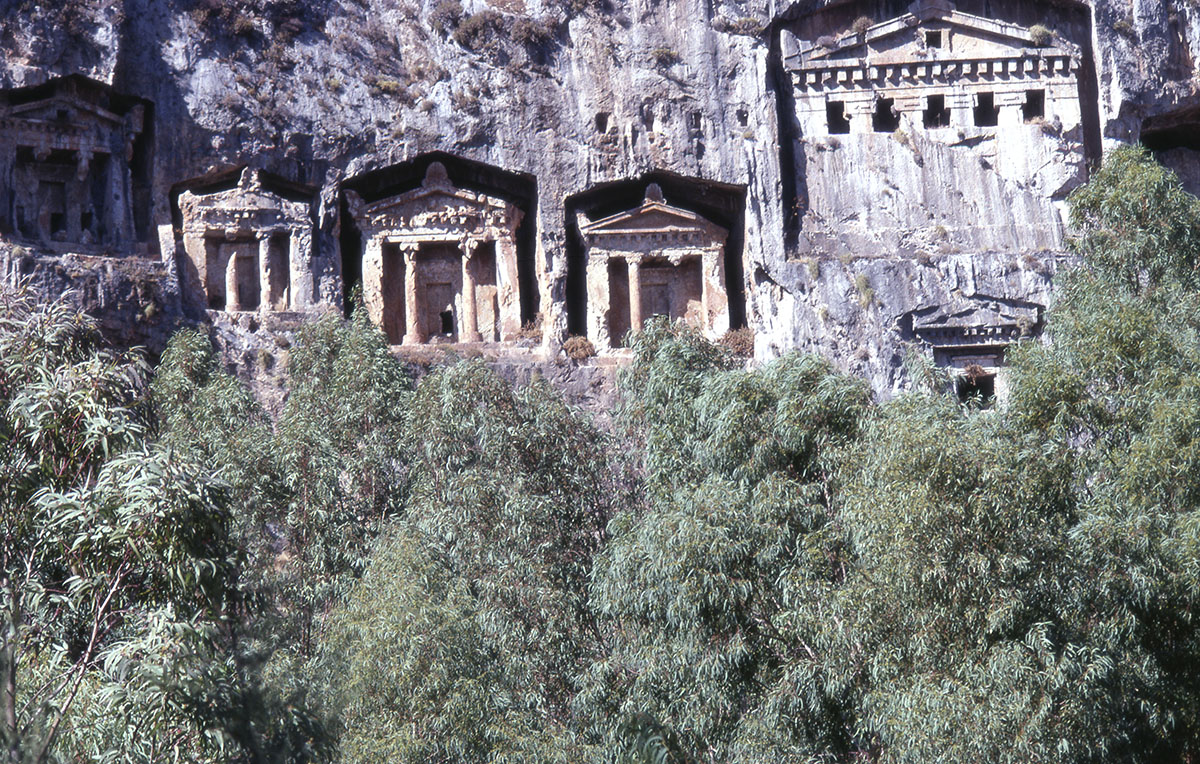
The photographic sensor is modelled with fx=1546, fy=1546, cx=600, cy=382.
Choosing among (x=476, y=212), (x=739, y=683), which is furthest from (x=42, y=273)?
(x=739, y=683)

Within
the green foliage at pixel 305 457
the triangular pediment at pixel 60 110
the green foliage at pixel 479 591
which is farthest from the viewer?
the triangular pediment at pixel 60 110

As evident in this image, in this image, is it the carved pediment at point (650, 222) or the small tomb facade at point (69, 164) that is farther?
the carved pediment at point (650, 222)

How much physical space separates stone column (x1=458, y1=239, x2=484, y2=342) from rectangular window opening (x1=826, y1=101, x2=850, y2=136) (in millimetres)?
8394

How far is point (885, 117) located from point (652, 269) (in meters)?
6.24

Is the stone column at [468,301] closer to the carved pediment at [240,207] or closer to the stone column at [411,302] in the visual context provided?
the stone column at [411,302]

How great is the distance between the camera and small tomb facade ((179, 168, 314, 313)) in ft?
109

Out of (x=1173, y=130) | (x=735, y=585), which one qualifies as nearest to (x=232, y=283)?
(x=735, y=585)

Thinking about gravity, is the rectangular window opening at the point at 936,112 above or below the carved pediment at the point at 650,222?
above

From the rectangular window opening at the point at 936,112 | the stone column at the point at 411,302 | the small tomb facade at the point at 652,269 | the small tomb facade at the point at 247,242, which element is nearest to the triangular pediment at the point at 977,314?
the small tomb facade at the point at 652,269

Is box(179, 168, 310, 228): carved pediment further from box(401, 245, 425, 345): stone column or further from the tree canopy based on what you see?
the tree canopy

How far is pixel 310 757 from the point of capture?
14781mm

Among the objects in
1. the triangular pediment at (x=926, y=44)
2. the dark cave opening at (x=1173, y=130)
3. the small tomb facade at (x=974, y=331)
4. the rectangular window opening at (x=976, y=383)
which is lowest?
the rectangular window opening at (x=976, y=383)

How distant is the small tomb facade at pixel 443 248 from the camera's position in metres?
34.1

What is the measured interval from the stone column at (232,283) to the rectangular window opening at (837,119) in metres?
13.5
